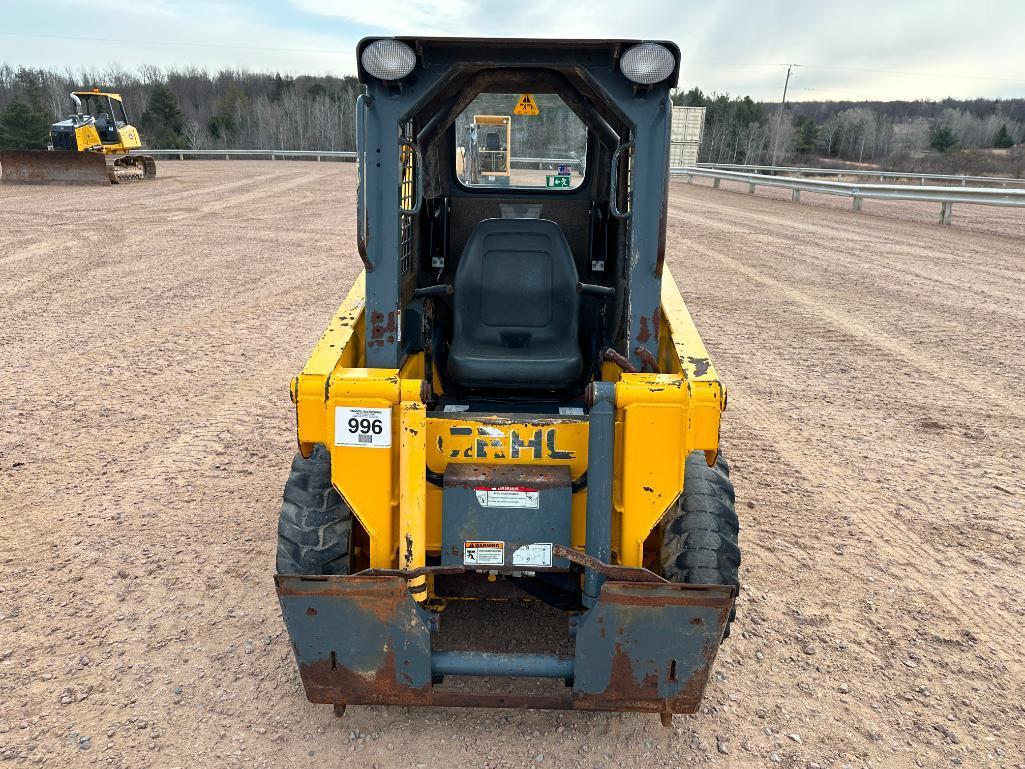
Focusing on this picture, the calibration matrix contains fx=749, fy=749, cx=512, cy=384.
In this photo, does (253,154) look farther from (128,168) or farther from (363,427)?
(363,427)

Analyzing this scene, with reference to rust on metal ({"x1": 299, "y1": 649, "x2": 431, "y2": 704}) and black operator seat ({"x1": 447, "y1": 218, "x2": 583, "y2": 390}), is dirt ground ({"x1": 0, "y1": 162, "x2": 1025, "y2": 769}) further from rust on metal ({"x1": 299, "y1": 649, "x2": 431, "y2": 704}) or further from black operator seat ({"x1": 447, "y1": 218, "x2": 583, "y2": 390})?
black operator seat ({"x1": 447, "y1": 218, "x2": 583, "y2": 390})

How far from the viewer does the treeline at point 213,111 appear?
50.6m

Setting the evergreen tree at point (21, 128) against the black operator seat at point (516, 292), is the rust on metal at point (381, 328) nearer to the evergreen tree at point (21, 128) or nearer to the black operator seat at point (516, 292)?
the black operator seat at point (516, 292)

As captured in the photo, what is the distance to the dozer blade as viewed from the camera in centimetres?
2112

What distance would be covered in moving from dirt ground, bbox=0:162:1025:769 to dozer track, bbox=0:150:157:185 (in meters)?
13.9

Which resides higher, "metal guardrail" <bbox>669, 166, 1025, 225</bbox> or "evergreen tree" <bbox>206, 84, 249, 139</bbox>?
"evergreen tree" <bbox>206, 84, 249, 139</bbox>

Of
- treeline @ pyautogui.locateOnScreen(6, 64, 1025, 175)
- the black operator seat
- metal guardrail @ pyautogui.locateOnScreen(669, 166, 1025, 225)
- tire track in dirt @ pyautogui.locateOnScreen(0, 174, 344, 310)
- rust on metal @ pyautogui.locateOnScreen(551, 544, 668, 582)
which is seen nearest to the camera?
rust on metal @ pyautogui.locateOnScreen(551, 544, 668, 582)

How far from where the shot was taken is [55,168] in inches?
843

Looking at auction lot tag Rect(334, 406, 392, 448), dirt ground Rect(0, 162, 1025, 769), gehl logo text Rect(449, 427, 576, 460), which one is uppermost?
auction lot tag Rect(334, 406, 392, 448)

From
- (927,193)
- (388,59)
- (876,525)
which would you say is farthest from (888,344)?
(927,193)

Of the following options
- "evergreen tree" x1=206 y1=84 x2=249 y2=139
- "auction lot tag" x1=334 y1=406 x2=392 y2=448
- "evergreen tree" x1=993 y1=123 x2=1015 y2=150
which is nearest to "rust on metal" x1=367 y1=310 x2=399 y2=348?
"auction lot tag" x1=334 y1=406 x2=392 y2=448

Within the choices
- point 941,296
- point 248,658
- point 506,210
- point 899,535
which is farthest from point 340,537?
point 941,296

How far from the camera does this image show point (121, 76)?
3312 inches

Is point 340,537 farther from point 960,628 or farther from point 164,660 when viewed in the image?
point 960,628
